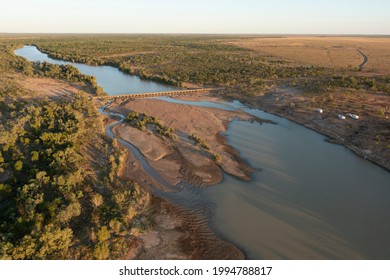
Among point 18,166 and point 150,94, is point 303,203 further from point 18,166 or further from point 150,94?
point 150,94

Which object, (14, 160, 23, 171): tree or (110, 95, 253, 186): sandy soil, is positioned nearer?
(14, 160, 23, 171): tree

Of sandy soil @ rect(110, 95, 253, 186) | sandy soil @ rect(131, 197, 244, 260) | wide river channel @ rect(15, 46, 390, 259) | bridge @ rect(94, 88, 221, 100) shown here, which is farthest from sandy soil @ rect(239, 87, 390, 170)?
sandy soil @ rect(131, 197, 244, 260)

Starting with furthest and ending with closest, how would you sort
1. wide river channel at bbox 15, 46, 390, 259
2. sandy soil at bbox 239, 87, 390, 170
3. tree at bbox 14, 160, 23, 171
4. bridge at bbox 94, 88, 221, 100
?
bridge at bbox 94, 88, 221, 100 < sandy soil at bbox 239, 87, 390, 170 < tree at bbox 14, 160, 23, 171 < wide river channel at bbox 15, 46, 390, 259

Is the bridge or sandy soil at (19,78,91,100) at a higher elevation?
sandy soil at (19,78,91,100)

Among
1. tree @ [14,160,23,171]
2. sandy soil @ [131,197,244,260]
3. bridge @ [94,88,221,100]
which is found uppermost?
bridge @ [94,88,221,100]

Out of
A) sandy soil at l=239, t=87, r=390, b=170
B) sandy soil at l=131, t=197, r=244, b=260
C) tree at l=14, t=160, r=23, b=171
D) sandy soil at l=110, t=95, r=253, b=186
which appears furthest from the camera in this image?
sandy soil at l=239, t=87, r=390, b=170

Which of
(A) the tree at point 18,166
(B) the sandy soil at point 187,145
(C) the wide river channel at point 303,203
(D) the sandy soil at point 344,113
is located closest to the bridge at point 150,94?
(B) the sandy soil at point 187,145

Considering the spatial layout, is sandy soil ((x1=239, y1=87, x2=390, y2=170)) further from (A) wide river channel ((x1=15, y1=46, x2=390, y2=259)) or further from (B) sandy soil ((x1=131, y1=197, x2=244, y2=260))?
(B) sandy soil ((x1=131, y1=197, x2=244, y2=260))
